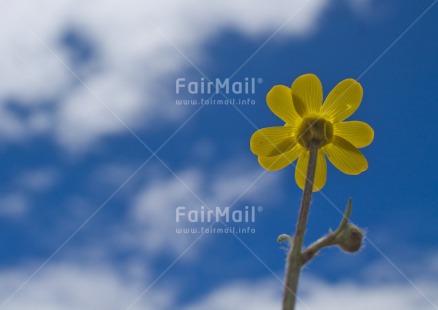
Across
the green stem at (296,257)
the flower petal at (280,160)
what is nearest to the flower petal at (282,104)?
the flower petal at (280,160)

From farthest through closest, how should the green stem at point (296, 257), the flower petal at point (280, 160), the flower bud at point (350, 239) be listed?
the flower petal at point (280, 160) < the flower bud at point (350, 239) < the green stem at point (296, 257)

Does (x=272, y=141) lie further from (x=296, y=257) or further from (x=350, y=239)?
(x=296, y=257)

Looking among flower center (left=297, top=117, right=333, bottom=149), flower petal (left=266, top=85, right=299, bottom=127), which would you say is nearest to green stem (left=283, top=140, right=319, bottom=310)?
flower center (left=297, top=117, right=333, bottom=149)

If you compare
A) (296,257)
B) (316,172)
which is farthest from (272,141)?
(296,257)

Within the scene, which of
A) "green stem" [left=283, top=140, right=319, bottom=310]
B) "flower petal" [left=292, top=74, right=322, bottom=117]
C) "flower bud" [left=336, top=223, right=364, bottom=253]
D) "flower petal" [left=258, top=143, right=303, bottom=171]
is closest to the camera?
"green stem" [left=283, top=140, right=319, bottom=310]

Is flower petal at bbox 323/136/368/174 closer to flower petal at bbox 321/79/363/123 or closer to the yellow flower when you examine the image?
the yellow flower

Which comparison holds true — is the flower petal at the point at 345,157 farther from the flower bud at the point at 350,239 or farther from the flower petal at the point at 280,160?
the flower bud at the point at 350,239

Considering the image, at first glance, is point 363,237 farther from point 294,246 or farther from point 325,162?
point 325,162
